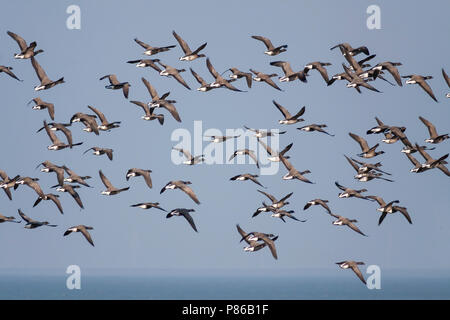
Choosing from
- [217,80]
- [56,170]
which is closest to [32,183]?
[56,170]

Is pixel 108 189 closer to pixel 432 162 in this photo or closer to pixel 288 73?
pixel 288 73

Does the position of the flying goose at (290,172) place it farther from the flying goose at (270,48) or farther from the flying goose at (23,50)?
the flying goose at (23,50)

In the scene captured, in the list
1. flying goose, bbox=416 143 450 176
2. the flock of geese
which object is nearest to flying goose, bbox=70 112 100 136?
the flock of geese

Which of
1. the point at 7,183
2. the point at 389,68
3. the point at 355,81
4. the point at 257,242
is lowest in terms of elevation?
the point at 257,242

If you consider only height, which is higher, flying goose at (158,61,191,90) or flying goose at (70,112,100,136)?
flying goose at (158,61,191,90)

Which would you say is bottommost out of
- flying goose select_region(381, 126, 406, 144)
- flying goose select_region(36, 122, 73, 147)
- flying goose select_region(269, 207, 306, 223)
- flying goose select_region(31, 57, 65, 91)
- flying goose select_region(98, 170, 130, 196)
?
flying goose select_region(269, 207, 306, 223)

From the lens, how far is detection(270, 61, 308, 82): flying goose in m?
63.6

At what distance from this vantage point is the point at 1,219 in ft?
200

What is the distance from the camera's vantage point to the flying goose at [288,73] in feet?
209

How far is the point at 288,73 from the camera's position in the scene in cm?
6481

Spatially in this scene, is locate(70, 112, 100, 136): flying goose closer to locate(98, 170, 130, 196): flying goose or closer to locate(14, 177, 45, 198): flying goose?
locate(98, 170, 130, 196): flying goose
